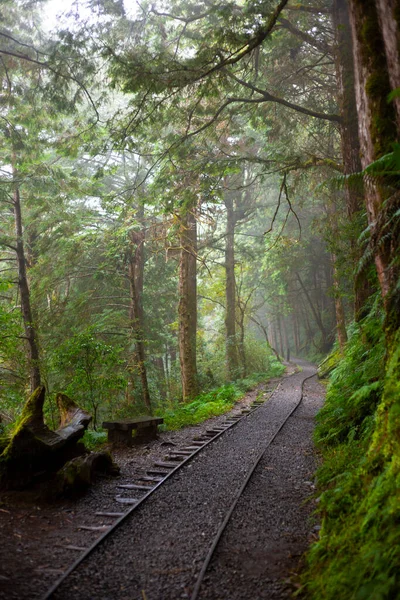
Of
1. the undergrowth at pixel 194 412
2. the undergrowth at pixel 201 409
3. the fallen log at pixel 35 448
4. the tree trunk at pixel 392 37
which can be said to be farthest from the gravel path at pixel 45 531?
the tree trunk at pixel 392 37

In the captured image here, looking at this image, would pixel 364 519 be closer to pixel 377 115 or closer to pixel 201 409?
pixel 377 115

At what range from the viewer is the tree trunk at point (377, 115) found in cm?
524

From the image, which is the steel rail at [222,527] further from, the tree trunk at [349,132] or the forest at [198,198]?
the tree trunk at [349,132]

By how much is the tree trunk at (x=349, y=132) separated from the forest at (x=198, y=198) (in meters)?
0.05

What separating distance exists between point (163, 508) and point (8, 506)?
2012mm

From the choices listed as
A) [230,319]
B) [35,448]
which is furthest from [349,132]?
[230,319]

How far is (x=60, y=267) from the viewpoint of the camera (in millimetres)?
14836

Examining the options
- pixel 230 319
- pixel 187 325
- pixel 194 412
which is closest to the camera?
pixel 194 412

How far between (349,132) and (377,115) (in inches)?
187

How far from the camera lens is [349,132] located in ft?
33.4

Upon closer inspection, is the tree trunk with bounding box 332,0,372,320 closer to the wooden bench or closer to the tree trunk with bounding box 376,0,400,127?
the tree trunk with bounding box 376,0,400,127

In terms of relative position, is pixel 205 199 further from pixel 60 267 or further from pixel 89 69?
pixel 60 267

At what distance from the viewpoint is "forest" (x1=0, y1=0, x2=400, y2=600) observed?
462 cm

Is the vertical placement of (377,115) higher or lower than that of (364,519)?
higher
